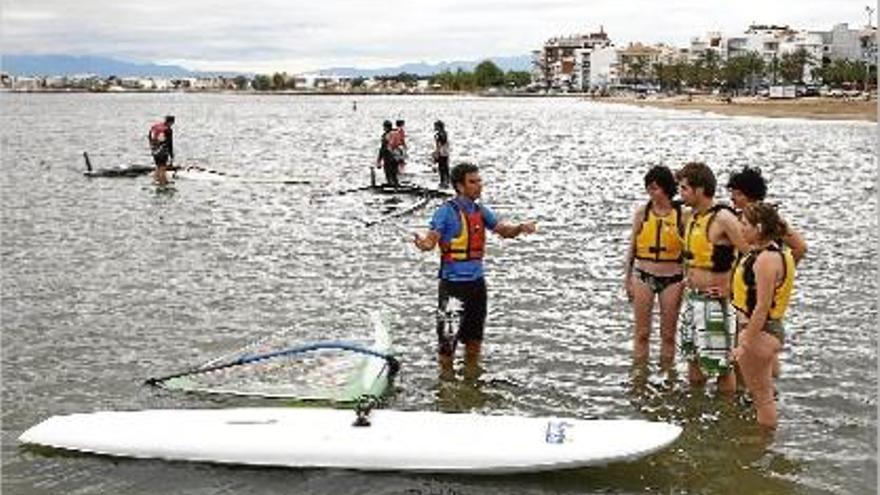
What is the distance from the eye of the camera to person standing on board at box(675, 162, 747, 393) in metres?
8.78

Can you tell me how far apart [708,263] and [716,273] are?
0.11 metres

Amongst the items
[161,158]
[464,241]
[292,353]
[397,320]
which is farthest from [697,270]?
[161,158]

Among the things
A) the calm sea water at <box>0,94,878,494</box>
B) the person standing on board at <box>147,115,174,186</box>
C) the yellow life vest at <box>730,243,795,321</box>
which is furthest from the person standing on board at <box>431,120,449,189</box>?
the yellow life vest at <box>730,243,795,321</box>

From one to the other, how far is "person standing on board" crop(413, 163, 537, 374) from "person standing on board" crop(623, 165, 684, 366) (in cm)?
104

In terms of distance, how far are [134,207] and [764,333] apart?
70.3ft

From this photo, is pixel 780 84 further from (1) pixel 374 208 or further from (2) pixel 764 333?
(2) pixel 764 333

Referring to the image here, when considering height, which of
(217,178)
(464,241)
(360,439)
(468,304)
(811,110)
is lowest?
(360,439)

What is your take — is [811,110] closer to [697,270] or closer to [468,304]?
[468,304]

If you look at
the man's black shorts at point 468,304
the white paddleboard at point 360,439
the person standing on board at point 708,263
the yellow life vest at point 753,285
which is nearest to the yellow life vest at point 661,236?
the person standing on board at point 708,263

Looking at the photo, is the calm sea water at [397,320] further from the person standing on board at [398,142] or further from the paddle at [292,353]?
the person standing on board at [398,142]

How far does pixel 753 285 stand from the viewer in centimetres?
798

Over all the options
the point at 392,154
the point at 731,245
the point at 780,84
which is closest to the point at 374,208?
the point at 392,154

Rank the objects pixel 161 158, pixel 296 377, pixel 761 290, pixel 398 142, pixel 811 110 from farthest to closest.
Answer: pixel 811 110, pixel 161 158, pixel 398 142, pixel 296 377, pixel 761 290

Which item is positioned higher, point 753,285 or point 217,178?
point 753,285
